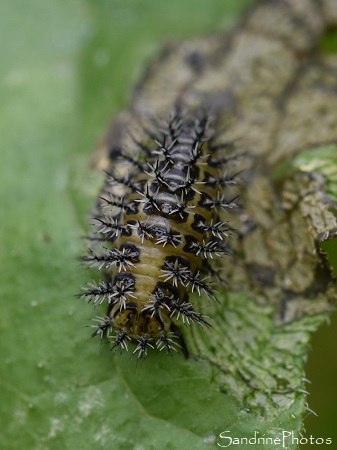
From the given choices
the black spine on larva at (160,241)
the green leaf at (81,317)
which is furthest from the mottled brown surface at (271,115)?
the black spine on larva at (160,241)

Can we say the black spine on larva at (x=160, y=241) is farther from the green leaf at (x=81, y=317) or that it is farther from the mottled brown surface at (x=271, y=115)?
the mottled brown surface at (x=271, y=115)

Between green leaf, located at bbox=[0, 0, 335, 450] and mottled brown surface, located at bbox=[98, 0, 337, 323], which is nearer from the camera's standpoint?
green leaf, located at bbox=[0, 0, 335, 450]

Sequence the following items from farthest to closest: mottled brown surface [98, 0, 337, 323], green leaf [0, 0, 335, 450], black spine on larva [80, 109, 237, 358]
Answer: mottled brown surface [98, 0, 337, 323] < green leaf [0, 0, 335, 450] < black spine on larva [80, 109, 237, 358]

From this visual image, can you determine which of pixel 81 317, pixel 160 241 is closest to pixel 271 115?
pixel 160 241

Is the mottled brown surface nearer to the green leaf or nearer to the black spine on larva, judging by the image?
the green leaf

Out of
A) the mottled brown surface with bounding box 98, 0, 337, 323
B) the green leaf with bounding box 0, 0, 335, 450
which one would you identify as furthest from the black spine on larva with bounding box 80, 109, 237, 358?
the mottled brown surface with bounding box 98, 0, 337, 323

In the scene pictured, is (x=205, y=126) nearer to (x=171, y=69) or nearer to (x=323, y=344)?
(x=171, y=69)

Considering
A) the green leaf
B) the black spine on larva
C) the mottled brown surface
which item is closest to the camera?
the black spine on larva

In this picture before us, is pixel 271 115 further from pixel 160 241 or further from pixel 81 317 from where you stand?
pixel 81 317
